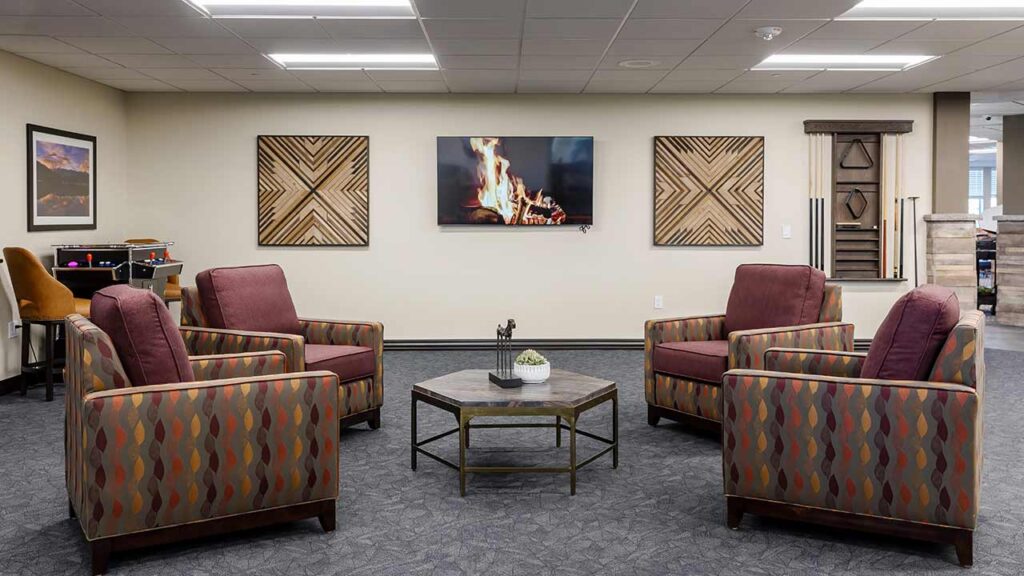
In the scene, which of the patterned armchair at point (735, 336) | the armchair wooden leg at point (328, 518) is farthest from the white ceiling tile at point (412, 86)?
the armchair wooden leg at point (328, 518)

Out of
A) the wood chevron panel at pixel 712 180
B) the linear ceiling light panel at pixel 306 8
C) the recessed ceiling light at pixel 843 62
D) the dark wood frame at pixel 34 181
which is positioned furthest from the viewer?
the wood chevron panel at pixel 712 180

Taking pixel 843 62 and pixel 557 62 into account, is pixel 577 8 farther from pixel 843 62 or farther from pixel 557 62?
pixel 843 62

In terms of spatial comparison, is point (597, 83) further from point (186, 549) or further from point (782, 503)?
point (186, 549)

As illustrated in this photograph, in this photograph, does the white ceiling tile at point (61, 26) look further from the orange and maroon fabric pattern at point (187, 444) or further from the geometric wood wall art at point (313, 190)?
the orange and maroon fabric pattern at point (187, 444)

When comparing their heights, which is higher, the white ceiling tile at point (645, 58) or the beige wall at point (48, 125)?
the white ceiling tile at point (645, 58)

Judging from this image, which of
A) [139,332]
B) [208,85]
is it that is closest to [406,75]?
[208,85]

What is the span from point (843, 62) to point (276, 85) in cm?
455

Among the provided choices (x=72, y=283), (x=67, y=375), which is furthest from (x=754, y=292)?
(x=72, y=283)

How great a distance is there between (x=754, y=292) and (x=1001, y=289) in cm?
560

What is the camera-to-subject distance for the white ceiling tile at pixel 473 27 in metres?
4.63

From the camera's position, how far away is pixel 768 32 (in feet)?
16.0

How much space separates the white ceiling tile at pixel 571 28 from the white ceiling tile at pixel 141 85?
347cm

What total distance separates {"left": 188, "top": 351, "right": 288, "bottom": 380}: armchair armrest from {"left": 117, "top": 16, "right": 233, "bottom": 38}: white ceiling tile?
2.28 metres

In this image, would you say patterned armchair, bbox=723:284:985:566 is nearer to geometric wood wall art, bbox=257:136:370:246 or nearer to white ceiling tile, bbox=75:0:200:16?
white ceiling tile, bbox=75:0:200:16
